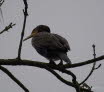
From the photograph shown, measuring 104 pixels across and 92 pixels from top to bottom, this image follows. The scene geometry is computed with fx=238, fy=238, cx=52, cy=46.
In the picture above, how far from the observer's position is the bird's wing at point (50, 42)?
14.6 feet

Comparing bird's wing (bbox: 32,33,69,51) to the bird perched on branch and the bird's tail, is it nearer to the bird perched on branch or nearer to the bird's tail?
the bird perched on branch

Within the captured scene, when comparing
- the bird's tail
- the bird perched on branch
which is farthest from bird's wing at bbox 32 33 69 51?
the bird's tail

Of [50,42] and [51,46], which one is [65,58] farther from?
[50,42]

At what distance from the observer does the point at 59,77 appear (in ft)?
9.89

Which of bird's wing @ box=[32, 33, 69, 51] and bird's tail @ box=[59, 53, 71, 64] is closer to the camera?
bird's tail @ box=[59, 53, 71, 64]

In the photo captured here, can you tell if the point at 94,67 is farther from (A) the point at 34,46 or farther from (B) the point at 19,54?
(A) the point at 34,46

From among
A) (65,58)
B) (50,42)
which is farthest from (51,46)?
(65,58)

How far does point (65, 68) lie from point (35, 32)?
224 cm

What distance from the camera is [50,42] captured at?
4602mm

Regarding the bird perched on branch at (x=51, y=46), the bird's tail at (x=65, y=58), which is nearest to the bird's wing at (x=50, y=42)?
the bird perched on branch at (x=51, y=46)

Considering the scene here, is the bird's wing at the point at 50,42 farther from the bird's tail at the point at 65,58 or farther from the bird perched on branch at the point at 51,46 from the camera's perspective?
the bird's tail at the point at 65,58

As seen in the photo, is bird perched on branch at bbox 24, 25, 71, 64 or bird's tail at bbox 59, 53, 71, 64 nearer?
bird's tail at bbox 59, 53, 71, 64

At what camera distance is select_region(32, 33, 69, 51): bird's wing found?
14.6 ft

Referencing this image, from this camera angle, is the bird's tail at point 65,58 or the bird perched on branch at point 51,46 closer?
the bird's tail at point 65,58
